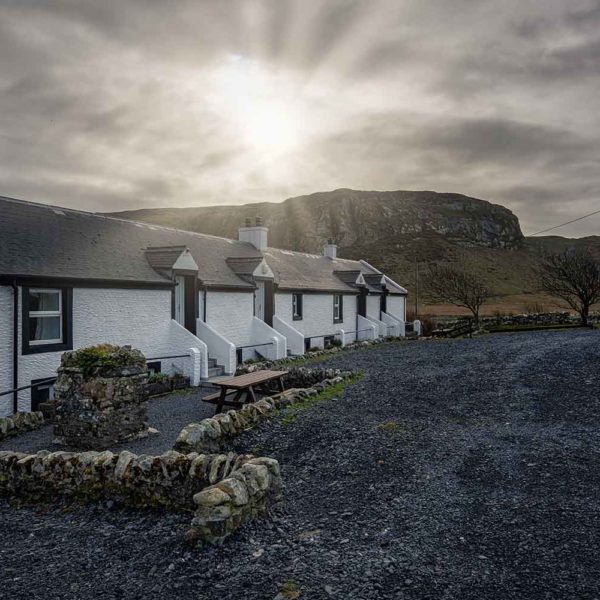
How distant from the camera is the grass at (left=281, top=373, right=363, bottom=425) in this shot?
34.6ft

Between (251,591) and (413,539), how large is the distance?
1.98m

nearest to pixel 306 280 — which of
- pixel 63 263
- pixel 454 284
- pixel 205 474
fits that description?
pixel 63 263

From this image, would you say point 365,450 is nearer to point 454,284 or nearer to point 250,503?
point 250,503

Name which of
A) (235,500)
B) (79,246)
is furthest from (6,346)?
(235,500)

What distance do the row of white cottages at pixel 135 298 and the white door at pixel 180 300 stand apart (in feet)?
0.15

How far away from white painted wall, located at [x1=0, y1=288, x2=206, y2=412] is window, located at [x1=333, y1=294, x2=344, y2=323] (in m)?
14.6

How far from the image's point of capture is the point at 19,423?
11414mm

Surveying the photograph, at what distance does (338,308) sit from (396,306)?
1020 centimetres

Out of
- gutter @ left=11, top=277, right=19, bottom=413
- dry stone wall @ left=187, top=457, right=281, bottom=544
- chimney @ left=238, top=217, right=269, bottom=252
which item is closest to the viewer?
dry stone wall @ left=187, top=457, right=281, bottom=544

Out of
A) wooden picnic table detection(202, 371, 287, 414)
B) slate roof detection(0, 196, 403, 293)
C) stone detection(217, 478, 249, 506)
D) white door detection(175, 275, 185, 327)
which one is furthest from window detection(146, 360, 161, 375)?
stone detection(217, 478, 249, 506)

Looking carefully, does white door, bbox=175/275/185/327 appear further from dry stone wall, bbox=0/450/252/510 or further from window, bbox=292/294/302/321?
dry stone wall, bbox=0/450/252/510

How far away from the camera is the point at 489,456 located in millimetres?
7754

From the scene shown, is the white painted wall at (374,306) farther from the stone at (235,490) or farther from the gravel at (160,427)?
the stone at (235,490)

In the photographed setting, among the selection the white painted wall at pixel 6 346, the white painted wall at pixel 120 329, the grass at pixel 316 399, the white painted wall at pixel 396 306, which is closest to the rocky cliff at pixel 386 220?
the white painted wall at pixel 396 306
